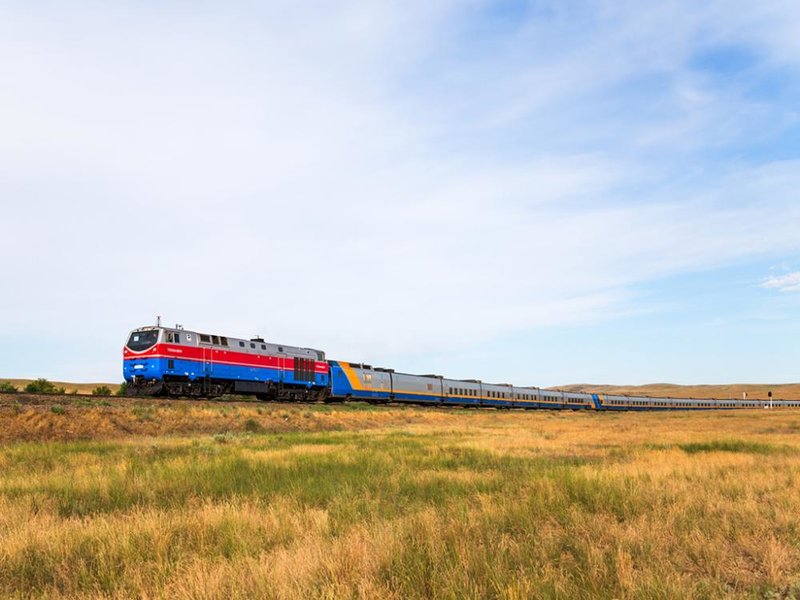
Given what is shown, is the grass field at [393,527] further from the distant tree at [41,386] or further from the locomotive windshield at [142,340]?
the distant tree at [41,386]

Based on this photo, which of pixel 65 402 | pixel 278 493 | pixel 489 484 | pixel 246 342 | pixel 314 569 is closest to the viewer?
pixel 314 569

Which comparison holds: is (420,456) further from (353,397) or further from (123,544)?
(353,397)

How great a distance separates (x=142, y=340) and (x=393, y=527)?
32.0m

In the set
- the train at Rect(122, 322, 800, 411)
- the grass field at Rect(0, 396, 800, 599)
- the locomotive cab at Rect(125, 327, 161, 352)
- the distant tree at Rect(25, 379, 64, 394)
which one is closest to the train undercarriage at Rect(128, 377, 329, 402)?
the train at Rect(122, 322, 800, 411)

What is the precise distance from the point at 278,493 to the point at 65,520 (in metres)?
3.34

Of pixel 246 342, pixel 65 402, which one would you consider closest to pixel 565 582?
pixel 65 402

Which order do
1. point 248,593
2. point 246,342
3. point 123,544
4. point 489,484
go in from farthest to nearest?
1. point 246,342
2. point 489,484
3. point 123,544
4. point 248,593

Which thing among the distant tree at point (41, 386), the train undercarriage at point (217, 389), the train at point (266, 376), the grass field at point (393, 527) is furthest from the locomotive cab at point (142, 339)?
the grass field at point (393, 527)

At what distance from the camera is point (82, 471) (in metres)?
11.9

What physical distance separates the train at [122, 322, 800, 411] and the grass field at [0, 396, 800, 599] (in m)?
19.1

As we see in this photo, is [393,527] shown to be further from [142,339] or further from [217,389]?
[217,389]

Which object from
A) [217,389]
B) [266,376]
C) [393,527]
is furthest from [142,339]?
[393,527]

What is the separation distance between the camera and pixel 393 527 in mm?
6977

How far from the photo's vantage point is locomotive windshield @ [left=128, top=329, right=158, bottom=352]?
111 ft
